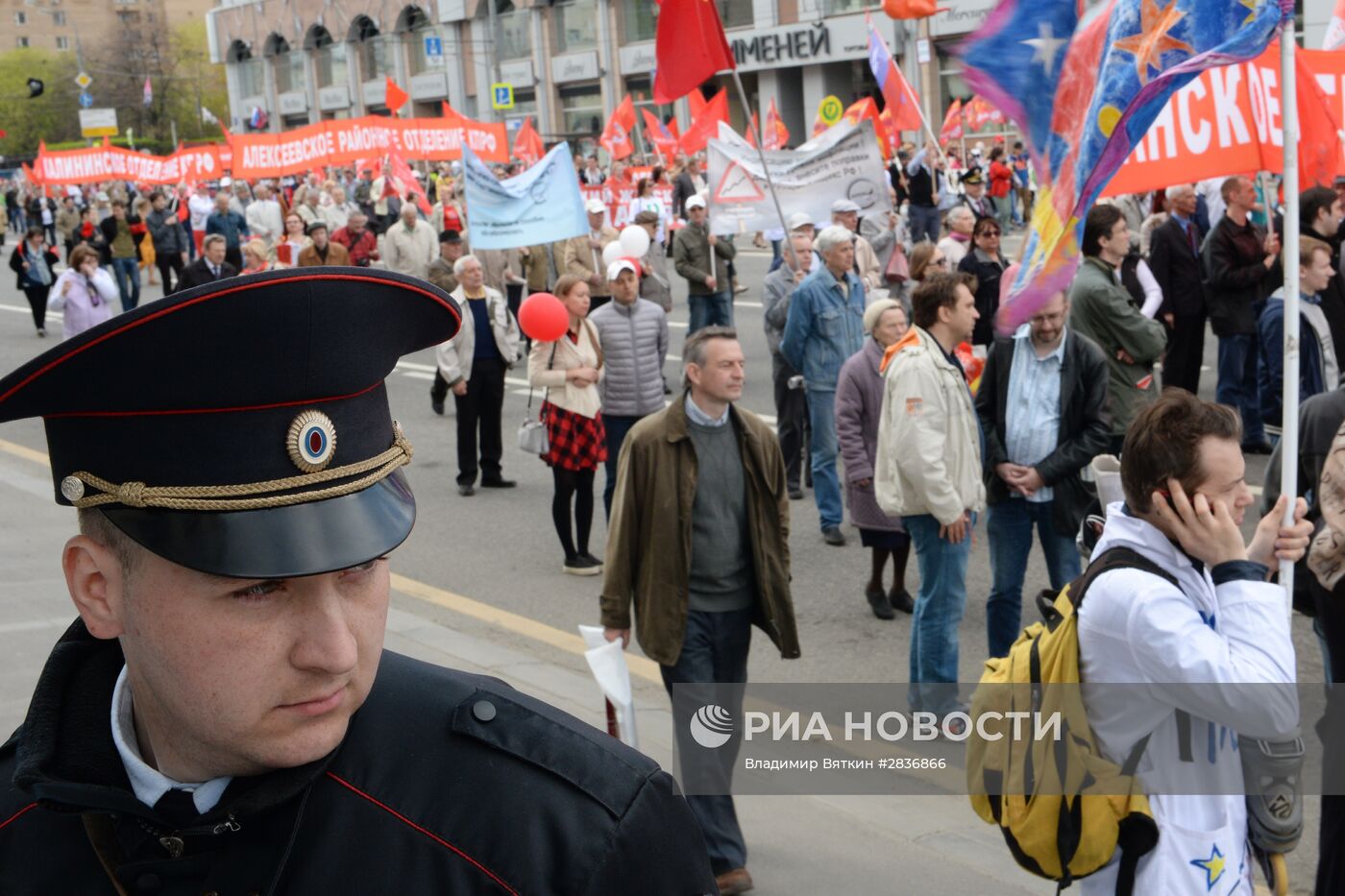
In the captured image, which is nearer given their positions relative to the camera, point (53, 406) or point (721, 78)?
point (53, 406)

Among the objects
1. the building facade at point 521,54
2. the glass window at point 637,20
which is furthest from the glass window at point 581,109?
the glass window at point 637,20

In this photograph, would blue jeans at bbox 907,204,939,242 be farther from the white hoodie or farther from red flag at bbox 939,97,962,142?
the white hoodie

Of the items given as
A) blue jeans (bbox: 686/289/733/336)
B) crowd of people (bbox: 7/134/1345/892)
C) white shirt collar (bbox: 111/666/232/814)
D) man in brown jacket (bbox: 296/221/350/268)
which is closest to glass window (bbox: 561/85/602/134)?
man in brown jacket (bbox: 296/221/350/268)

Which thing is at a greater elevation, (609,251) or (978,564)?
(609,251)

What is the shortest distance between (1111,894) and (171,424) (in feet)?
8.43

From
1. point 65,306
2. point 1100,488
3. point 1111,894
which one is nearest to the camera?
point 1111,894

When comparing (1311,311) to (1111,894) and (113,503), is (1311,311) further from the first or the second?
(113,503)

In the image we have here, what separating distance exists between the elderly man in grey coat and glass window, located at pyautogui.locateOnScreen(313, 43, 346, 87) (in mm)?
67653

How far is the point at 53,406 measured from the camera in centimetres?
150

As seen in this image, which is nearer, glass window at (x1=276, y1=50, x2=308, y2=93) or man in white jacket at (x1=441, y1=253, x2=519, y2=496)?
man in white jacket at (x1=441, y1=253, x2=519, y2=496)

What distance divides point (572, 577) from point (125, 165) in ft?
80.5

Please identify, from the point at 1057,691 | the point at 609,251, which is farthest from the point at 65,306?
the point at 1057,691

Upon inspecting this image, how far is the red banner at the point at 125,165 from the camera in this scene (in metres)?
29.9

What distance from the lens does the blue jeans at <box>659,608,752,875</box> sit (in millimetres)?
Result: 4805
